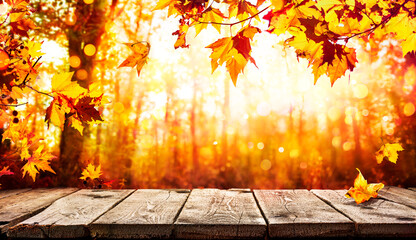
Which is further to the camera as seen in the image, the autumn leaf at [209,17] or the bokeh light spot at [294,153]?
the bokeh light spot at [294,153]

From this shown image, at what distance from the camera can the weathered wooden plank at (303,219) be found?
1749mm

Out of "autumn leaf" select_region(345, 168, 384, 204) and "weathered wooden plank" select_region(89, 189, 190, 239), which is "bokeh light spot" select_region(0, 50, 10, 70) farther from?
"autumn leaf" select_region(345, 168, 384, 204)

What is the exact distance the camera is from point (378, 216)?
1.92 m

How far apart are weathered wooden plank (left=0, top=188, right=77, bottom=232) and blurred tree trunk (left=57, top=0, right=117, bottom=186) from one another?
5.72ft

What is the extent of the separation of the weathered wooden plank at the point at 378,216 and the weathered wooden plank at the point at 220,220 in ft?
1.79

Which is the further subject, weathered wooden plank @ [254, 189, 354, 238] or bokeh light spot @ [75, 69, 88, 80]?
bokeh light spot @ [75, 69, 88, 80]

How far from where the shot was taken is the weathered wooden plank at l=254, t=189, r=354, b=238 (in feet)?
5.74

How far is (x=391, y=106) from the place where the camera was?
732 centimetres

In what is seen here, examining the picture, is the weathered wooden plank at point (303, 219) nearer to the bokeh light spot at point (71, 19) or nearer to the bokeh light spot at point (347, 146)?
the bokeh light spot at point (71, 19)

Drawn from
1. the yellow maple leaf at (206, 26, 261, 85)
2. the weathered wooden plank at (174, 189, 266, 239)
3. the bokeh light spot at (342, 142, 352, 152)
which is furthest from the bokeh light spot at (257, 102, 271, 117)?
the yellow maple leaf at (206, 26, 261, 85)

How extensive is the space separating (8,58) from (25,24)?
0.24 meters

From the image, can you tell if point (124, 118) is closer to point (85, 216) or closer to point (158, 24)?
point (158, 24)

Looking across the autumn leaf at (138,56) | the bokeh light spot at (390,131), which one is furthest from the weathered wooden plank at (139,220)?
the bokeh light spot at (390,131)

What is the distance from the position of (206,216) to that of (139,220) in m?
0.39
